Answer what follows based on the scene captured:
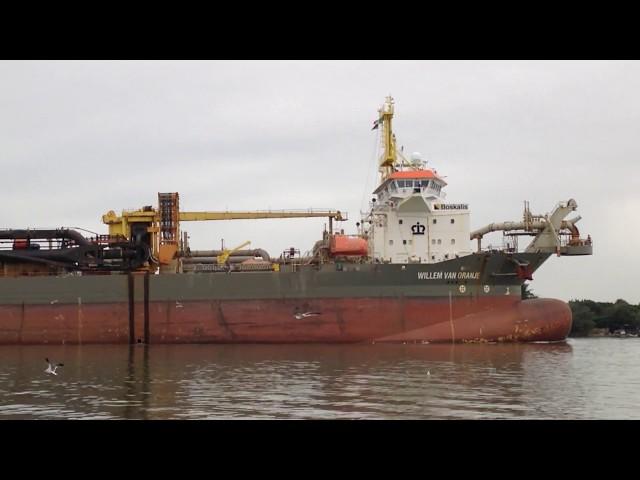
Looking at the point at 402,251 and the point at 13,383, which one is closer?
the point at 13,383

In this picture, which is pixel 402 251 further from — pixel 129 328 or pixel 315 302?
pixel 129 328

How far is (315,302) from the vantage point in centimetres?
2498

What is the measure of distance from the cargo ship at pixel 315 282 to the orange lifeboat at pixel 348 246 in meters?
0.06

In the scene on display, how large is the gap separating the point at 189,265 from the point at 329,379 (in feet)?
54.9

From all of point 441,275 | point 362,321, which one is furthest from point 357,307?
point 441,275

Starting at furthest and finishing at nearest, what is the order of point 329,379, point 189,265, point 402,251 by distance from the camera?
point 189,265, point 402,251, point 329,379

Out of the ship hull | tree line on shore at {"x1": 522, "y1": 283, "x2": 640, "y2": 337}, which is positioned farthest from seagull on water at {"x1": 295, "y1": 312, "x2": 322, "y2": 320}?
tree line on shore at {"x1": 522, "y1": 283, "x2": 640, "y2": 337}

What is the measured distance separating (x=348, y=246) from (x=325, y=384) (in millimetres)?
13235

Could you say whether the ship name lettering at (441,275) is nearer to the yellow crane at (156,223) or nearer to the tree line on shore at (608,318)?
the yellow crane at (156,223)

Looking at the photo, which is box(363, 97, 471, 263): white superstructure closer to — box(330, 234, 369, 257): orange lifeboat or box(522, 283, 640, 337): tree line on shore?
box(330, 234, 369, 257): orange lifeboat

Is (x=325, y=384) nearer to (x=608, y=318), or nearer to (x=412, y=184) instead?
(x=412, y=184)

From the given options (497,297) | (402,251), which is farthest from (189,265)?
(497,297)

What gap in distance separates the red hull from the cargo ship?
A: 1.7 inches
